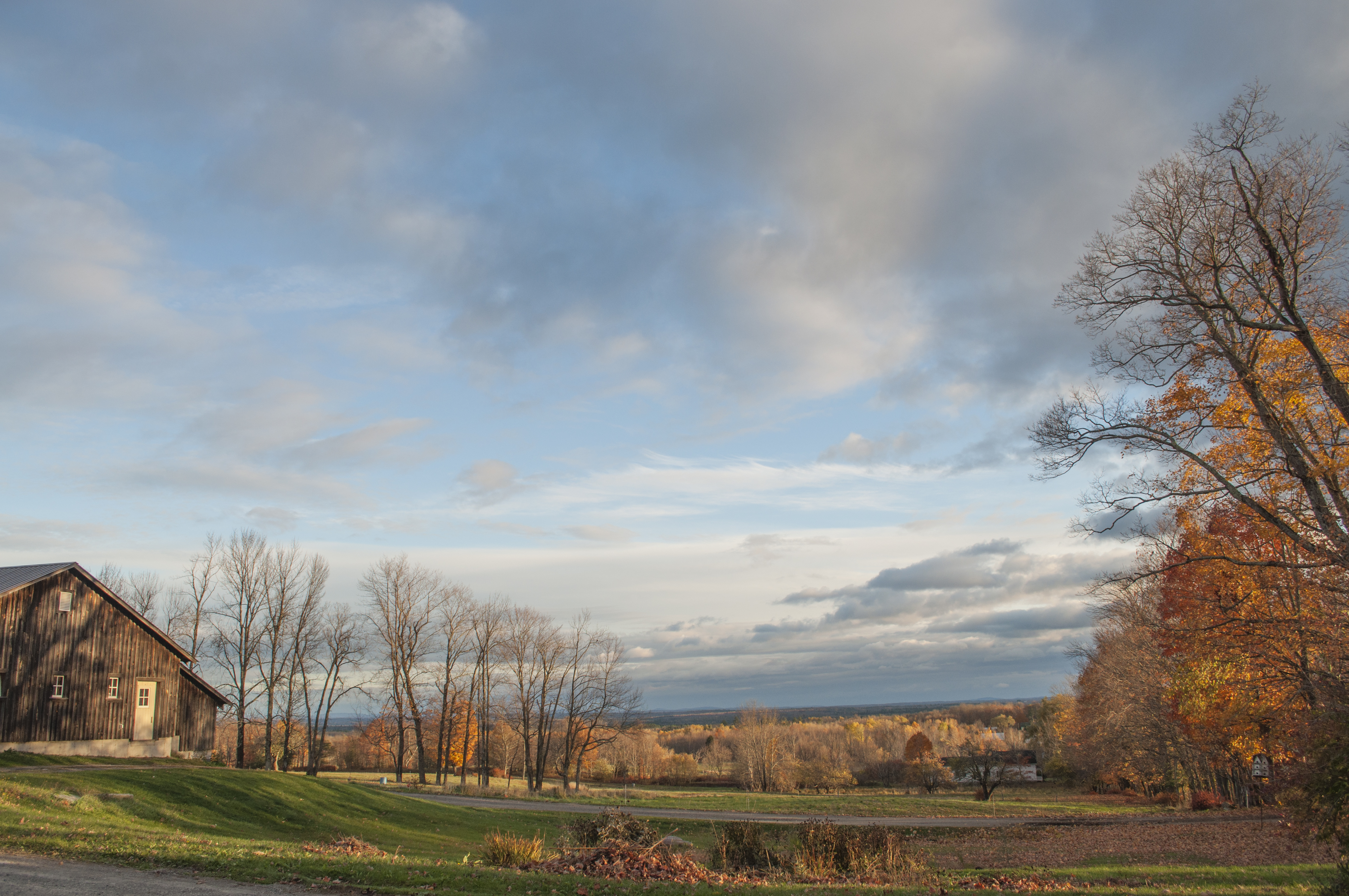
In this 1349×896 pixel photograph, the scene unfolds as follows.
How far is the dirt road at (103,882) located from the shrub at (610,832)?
6827 mm

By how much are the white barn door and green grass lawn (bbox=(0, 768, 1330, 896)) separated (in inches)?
256

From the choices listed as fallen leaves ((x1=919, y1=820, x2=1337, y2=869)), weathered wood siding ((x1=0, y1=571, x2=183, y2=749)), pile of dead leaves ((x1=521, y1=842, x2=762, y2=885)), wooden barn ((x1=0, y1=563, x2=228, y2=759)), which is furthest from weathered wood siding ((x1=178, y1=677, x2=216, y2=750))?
fallen leaves ((x1=919, y1=820, x2=1337, y2=869))

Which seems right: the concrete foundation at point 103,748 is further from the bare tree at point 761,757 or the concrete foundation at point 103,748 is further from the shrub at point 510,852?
the bare tree at point 761,757

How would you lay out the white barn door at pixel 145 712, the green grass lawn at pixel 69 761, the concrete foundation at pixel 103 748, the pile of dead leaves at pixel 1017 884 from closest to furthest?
the pile of dead leaves at pixel 1017 884 < the green grass lawn at pixel 69 761 < the concrete foundation at pixel 103 748 < the white barn door at pixel 145 712

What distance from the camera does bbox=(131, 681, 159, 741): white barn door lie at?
95.0 feet

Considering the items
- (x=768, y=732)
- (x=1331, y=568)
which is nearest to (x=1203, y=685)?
(x=1331, y=568)

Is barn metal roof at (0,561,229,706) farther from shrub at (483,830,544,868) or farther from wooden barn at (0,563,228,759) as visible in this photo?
shrub at (483,830,544,868)

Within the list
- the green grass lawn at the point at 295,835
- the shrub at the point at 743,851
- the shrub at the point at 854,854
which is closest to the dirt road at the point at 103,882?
the green grass lawn at the point at 295,835

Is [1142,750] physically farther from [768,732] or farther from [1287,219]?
[1287,219]

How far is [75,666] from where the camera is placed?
27125 mm

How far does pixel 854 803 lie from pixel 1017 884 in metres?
30.2

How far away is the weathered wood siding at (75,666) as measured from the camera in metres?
25.3

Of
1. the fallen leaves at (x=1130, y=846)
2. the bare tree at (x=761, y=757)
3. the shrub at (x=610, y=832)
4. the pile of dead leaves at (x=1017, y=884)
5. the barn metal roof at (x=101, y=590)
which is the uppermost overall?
the barn metal roof at (x=101, y=590)

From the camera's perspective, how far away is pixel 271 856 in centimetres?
1156
